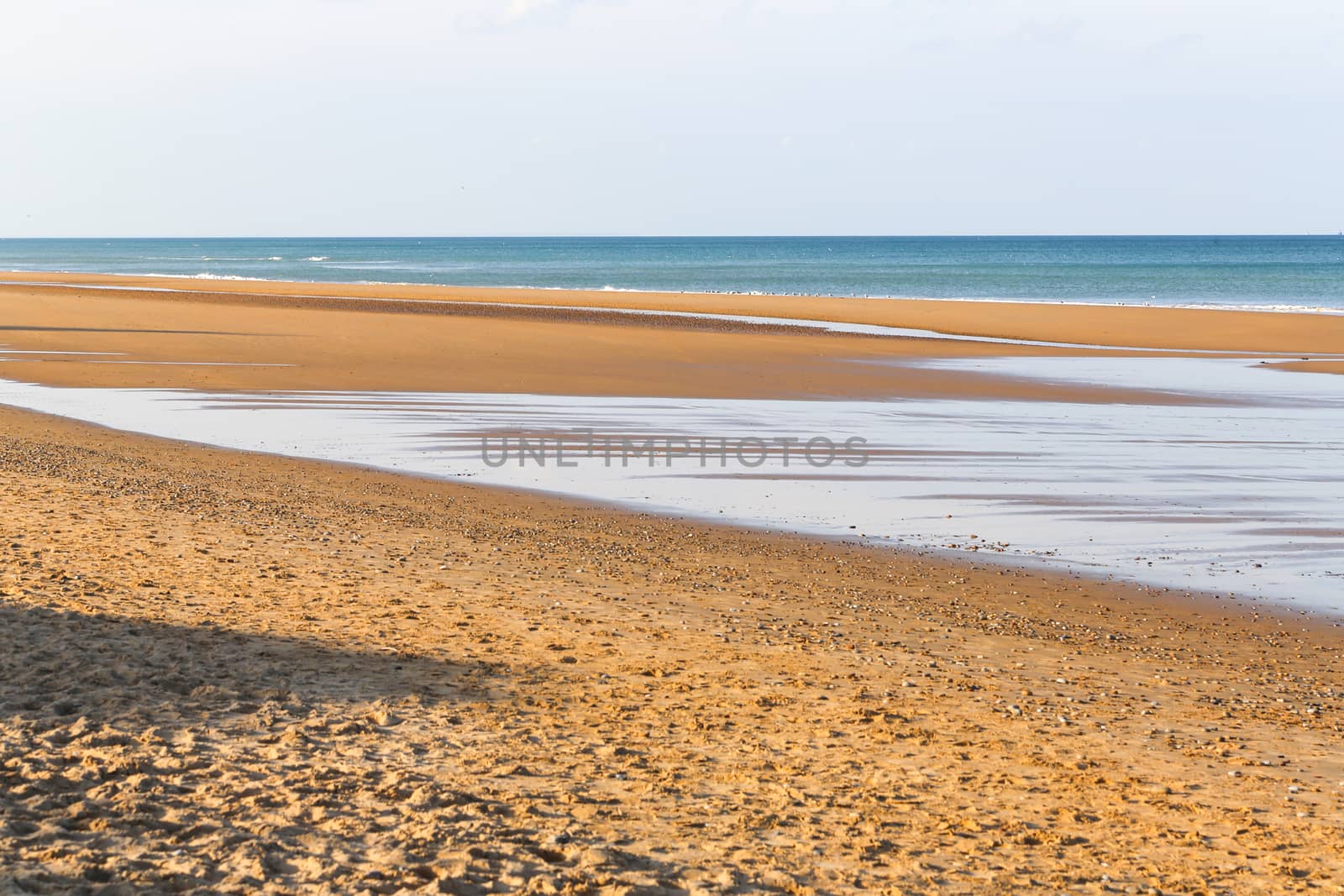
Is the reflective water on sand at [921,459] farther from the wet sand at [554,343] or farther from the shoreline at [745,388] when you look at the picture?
the wet sand at [554,343]

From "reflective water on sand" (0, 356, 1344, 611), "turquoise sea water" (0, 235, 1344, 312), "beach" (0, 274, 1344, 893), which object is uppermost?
"beach" (0, 274, 1344, 893)

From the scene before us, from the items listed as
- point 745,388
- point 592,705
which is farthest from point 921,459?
point 592,705

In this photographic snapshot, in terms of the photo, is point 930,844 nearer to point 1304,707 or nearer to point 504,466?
point 1304,707

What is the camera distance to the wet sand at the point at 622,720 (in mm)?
4469

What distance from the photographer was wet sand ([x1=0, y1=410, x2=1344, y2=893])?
4.47 meters

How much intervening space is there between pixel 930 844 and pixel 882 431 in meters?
12.5

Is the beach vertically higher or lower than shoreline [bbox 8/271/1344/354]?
higher

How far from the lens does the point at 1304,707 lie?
6672mm

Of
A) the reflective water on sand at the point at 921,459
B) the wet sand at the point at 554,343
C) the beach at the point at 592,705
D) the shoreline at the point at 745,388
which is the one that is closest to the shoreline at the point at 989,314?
the wet sand at the point at 554,343

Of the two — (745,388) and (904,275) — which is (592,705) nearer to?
(745,388)

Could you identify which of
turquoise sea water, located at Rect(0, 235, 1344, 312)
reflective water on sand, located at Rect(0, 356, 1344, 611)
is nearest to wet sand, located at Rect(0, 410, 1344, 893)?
reflective water on sand, located at Rect(0, 356, 1344, 611)

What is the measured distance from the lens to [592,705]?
6.19m

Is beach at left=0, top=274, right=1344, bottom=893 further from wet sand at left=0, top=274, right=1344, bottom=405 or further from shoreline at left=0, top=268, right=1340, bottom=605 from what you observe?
wet sand at left=0, top=274, right=1344, bottom=405

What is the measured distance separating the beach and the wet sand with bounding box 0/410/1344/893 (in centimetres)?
2
